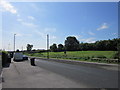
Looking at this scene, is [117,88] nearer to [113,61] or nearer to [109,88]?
[109,88]

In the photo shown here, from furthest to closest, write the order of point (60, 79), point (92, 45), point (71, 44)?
point (71, 44) < point (92, 45) < point (60, 79)

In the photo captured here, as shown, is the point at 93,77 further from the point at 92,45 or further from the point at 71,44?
the point at 71,44

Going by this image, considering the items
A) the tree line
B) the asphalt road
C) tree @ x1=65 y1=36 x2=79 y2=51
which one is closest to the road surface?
the asphalt road

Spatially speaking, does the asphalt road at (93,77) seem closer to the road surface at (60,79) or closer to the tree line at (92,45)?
the road surface at (60,79)

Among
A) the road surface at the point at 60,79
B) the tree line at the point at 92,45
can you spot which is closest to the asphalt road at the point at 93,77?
the road surface at the point at 60,79

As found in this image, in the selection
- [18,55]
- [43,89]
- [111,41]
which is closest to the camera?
[43,89]

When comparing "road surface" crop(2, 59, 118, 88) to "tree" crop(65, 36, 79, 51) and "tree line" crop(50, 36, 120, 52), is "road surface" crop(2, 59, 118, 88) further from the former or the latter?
"tree" crop(65, 36, 79, 51)

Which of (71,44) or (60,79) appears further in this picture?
(71,44)

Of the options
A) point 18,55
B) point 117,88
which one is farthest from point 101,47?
point 117,88

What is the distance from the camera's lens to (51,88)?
7.16 m

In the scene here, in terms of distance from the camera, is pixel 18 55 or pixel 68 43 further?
pixel 68 43

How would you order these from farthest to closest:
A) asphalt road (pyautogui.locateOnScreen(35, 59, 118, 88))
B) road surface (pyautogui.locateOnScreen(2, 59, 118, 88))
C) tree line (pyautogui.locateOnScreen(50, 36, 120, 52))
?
1. tree line (pyautogui.locateOnScreen(50, 36, 120, 52))
2. asphalt road (pyautogui.locateOnScreen(35, 59, 118, 88))
3. road surface (pyautogui.locateOnScreen(2, 59, 118, 88))

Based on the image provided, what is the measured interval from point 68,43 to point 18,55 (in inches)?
3154

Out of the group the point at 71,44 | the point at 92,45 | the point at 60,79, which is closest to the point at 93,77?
the point at 60,79
